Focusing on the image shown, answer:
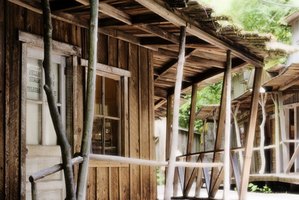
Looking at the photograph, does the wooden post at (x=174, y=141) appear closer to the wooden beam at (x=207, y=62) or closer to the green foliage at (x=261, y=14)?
the wooden beam at (x=207, y=62)

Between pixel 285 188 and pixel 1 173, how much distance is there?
15920 millimetres

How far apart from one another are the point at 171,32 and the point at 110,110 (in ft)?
5.41

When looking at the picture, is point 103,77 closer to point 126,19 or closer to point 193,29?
point 126,19

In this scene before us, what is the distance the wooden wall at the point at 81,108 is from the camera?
6570mm

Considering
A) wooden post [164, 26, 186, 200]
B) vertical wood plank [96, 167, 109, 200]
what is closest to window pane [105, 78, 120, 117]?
vertical wood plank [96, 167, 109, 200]

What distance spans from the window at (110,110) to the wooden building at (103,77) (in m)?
0.02

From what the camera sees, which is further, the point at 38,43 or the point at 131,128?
the point at 131,128

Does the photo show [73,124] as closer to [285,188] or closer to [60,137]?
[60,137]

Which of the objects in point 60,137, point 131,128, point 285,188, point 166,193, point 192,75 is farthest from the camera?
point 285,188

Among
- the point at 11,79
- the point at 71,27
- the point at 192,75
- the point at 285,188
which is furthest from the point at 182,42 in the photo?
the point at 285,188

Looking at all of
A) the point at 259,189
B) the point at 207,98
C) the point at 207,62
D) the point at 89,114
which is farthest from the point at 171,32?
the point at 207,98

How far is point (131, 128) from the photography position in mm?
9234

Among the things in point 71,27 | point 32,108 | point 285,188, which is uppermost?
point 71,27

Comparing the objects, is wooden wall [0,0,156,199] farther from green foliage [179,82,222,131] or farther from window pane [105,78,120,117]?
green foliage [179,82,222,131]
